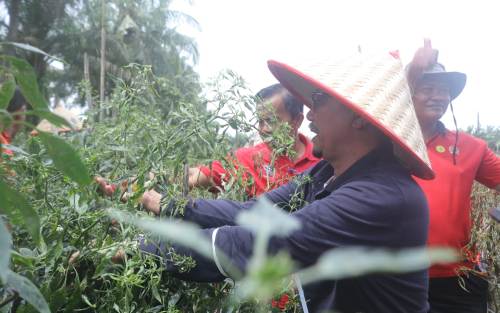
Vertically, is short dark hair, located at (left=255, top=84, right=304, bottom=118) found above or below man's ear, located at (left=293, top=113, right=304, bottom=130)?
above

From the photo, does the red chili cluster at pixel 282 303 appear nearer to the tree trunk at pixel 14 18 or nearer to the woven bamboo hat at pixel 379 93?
the woven bamboo hat at pixel 379 93

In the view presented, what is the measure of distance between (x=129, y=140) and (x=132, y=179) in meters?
0.08

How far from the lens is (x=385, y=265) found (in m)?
0.15

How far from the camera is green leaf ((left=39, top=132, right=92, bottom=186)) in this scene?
0.41 m

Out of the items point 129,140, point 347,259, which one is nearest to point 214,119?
point 129,140

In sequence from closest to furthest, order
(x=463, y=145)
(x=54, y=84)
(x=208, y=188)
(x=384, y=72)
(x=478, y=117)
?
(x=384, y=72) → (x=208, y=188) → (x=463, y=145) → (x=478, y=117) → (x=54, y=84)

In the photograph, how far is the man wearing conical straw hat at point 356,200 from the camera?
0.85m

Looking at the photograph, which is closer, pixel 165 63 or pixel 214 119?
pixel 214 119

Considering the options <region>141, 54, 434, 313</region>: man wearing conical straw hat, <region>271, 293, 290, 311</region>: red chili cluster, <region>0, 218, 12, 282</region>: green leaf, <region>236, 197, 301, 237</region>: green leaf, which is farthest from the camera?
<region>271, 293, 290, 311</region>: red chili cluster

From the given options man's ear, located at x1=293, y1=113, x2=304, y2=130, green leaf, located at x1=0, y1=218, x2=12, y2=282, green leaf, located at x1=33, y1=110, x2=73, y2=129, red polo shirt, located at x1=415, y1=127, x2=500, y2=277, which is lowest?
red polo shirt, located at x1=415, y1=127, x2=500, y2=277

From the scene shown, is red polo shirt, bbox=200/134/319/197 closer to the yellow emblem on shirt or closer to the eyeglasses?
the eyeglasses

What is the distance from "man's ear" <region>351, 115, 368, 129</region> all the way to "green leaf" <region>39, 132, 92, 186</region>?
0.70 meters

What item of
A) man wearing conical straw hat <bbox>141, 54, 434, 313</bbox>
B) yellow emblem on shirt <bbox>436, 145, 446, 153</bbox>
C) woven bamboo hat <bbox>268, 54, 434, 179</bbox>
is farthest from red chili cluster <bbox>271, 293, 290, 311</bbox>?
yellow emblem on shirt <bbox>436, 145, 446, 153</bbox>

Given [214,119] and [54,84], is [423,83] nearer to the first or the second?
[214,119]
